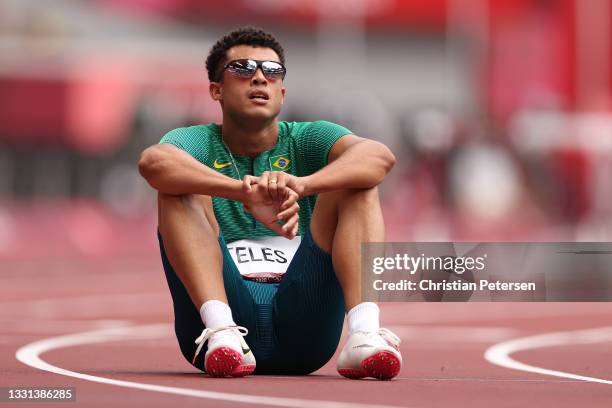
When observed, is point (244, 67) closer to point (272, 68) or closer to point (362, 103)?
point (272, 68)

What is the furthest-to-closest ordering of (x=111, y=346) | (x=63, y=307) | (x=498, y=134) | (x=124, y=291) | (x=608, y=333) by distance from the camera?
(x=498, y=134) → (x=124, y=291) → (x=63, y=307) → (x=608, y=333) → (x=111, y=346)

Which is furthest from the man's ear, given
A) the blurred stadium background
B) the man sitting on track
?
the blurred stadium background

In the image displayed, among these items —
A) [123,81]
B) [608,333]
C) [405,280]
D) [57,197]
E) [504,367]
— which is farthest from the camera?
[123,81]

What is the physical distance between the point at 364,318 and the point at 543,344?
3.27 metres

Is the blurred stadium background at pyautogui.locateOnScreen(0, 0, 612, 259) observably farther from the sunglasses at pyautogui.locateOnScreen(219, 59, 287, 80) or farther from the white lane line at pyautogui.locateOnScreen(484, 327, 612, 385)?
the sunglasses at pyautogui.locateOnScreen(219, 59, 287, 80)

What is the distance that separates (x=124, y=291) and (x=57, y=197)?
1015 cm

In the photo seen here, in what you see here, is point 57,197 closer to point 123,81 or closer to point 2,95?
point 2,95

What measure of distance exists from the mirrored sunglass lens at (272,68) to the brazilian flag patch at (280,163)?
0.34 metres

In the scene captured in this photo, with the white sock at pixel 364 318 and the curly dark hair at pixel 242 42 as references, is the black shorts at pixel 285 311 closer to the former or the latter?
the white sock at pixel 364 318

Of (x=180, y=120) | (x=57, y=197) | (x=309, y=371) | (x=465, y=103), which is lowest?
(x=309, y=371)

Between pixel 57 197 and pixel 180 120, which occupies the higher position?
pixel 180 120

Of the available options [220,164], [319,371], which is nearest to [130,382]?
[220,164]

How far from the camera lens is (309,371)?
6.50 meters

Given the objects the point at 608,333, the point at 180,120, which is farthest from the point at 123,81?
the point at 608,333
